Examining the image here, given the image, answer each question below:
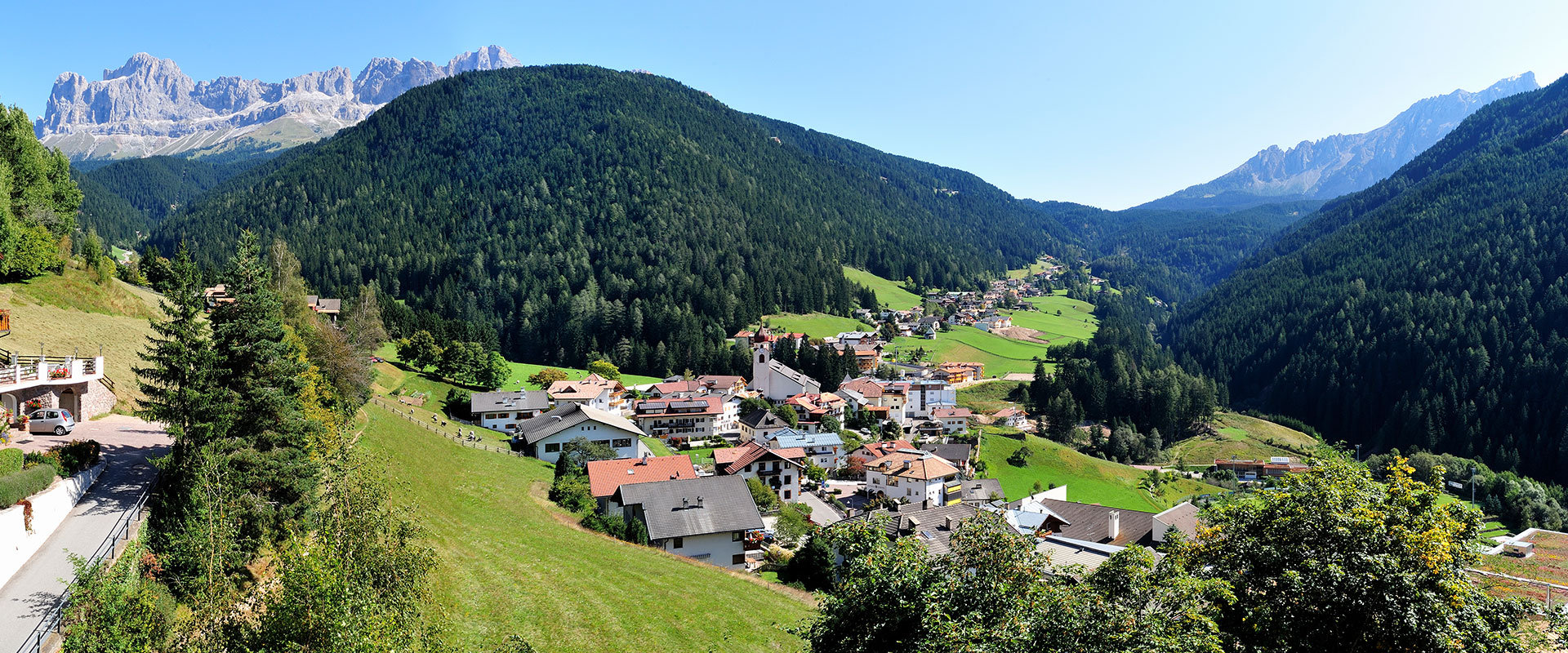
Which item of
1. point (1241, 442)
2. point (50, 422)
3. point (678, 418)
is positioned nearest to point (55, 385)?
point (50, 422)

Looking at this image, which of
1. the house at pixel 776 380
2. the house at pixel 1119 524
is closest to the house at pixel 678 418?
the house at pixel 776 380

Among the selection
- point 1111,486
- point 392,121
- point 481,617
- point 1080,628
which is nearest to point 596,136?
point 392,121

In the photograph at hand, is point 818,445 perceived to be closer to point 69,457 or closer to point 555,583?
point 555,583

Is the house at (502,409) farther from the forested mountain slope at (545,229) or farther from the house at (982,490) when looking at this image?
the forested mountain slope at (545,229)

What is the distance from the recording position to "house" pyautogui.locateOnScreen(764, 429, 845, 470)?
236ft

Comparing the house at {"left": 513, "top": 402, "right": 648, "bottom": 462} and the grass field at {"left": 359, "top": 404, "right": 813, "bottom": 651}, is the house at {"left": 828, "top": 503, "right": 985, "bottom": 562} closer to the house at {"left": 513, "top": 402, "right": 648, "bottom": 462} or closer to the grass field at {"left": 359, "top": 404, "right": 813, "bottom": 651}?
the grass field at {"left": 359, "top": 404, "right": 813, "bottom": 651}

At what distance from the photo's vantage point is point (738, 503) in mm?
41688

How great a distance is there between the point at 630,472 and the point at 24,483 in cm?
3247

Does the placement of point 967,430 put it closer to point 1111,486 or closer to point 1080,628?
point 1111,486

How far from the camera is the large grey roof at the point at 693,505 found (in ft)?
130

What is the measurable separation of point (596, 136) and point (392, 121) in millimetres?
52472

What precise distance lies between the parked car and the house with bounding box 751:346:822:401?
78112mm

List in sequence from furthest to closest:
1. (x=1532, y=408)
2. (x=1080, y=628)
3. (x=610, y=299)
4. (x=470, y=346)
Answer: (x=610, y=299), (x=1532, y=408), (x=470, y=346), (x=1080, y=628)

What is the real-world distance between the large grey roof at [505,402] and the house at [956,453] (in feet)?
132
